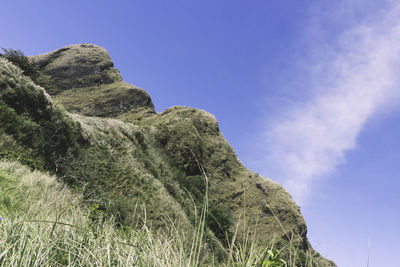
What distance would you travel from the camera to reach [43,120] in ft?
40.0

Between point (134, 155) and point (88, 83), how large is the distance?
3893cm

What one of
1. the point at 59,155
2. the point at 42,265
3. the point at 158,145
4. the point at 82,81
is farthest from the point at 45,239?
the point at 82,81

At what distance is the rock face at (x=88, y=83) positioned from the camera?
4397 cm

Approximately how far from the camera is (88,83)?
170 feet

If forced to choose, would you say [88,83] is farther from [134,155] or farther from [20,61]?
[134,155]

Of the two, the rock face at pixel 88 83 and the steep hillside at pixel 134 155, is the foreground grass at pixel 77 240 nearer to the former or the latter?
the steep hillside at pixel 134 155

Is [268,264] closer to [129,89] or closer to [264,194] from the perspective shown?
[264,194]

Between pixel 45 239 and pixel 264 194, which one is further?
pixel 264 194

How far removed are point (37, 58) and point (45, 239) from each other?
66.4 meters

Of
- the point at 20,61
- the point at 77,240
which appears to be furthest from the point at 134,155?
A: the point at 20,61

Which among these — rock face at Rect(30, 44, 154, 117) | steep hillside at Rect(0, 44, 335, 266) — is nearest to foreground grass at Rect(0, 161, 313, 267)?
steep hillside at Rect(0, 44, 335, 266)

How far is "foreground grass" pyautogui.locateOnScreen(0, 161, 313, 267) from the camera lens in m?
1.81

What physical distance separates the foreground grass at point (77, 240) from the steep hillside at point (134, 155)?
203 mm

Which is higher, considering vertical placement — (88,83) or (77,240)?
(88,83)
